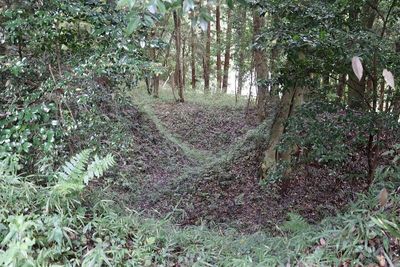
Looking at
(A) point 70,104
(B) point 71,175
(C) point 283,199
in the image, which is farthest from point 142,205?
(B) point 71,175

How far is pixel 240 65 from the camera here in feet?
43.9

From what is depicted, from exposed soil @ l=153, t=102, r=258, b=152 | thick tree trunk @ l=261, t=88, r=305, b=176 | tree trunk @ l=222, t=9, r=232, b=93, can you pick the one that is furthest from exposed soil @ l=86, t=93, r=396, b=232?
tree trunk @ l=222, t=9, r=232, b=93

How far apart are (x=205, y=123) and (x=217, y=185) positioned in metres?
5.23

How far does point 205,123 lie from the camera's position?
40.8 feet

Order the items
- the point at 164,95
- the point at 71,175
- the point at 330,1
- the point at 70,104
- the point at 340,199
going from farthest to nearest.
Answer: the point at 164,95 < the point at 340,199 < the point at 330,1 < the point at 70,104 < the point at 71,175

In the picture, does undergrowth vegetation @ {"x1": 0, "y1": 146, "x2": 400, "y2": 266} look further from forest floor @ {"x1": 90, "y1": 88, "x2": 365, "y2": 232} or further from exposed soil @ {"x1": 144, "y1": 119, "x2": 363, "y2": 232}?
exposed soil @ {"x1": 144, "y1": 119, "x2": 363, "y2": 232}

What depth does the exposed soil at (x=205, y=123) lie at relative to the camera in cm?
1132

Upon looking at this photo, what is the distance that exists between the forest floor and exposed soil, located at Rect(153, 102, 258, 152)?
7cm

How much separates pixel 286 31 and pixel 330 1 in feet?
4.00

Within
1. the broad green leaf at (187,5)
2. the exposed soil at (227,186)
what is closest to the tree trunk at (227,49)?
the exposed soil at (227,186)

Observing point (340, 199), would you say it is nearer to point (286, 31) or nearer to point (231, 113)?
point (286, 31)

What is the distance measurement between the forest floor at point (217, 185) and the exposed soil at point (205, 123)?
7 centimetres

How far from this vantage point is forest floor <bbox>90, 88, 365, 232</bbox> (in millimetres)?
6000

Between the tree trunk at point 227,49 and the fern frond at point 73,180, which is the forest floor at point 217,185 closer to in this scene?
the fern frond at point 73,180
